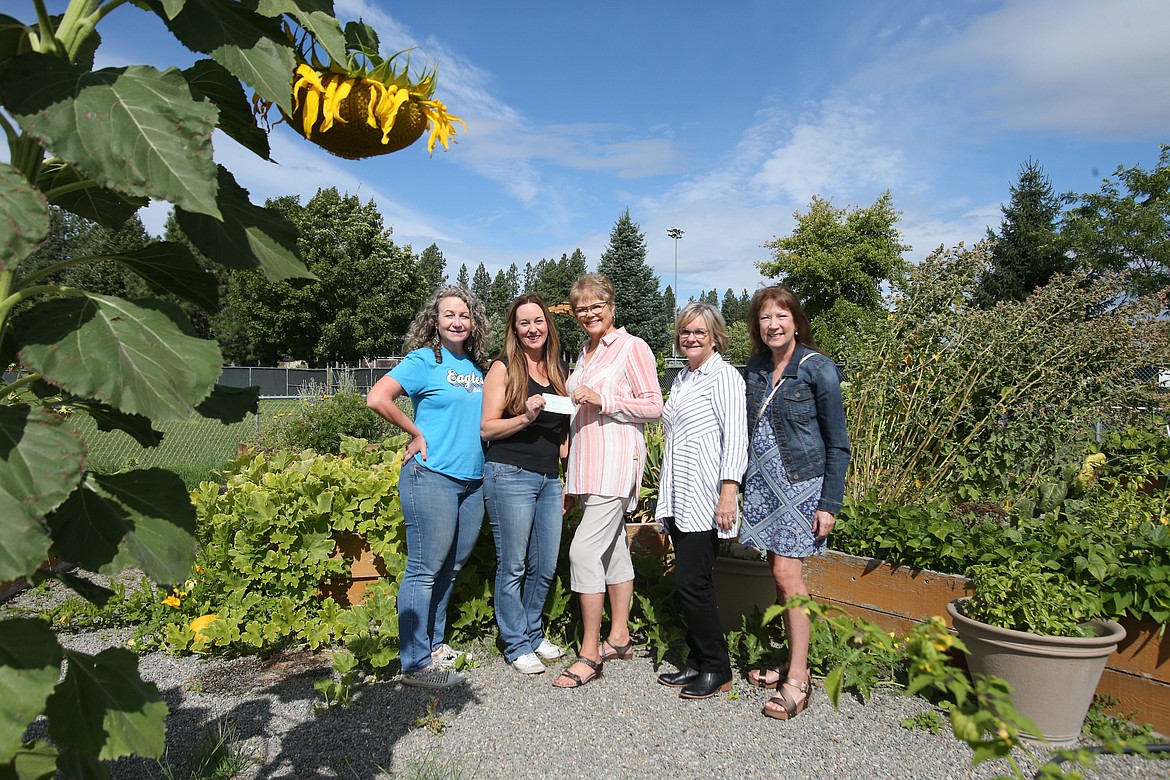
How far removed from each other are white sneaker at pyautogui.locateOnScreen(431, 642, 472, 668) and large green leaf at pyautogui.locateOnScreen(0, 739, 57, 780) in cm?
252

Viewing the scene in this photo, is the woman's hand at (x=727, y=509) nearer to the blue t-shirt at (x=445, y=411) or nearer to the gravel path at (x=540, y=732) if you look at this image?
the gravel path at (x=540, y=732)

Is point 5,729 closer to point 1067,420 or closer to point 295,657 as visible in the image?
point 295,657

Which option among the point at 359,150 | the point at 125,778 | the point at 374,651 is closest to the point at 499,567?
the point at 374,651

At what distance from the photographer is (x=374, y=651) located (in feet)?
11.8

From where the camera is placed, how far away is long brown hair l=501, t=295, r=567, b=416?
3.59 m

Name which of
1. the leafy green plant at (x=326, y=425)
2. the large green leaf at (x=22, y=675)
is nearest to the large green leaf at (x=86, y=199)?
the large green leaf at (x=22, y=675)

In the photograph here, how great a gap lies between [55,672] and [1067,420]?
516cm

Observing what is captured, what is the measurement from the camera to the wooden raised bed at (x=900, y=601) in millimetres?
3154

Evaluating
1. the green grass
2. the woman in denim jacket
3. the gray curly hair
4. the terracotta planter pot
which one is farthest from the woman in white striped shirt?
the green grass

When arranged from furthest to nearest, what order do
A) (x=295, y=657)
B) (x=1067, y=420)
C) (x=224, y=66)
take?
(x=1067, y=420), (x=295, y=657), (x=224, y=66)

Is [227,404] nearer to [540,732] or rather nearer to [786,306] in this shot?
[540,732]

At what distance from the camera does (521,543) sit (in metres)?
3.69

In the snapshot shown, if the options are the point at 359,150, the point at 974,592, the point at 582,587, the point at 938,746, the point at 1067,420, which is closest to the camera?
the point at 359,150

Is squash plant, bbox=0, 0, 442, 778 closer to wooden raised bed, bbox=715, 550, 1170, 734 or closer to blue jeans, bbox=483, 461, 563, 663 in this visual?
blue jeans, bbox=483, 461, 563, 663
